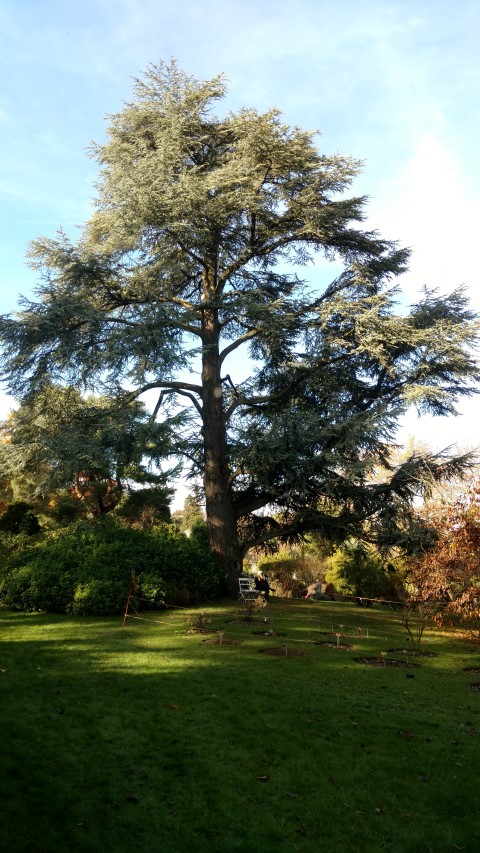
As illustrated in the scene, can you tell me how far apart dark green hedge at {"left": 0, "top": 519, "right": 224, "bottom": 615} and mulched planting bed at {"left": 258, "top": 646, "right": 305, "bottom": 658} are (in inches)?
169

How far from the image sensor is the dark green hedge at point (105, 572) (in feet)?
48.3

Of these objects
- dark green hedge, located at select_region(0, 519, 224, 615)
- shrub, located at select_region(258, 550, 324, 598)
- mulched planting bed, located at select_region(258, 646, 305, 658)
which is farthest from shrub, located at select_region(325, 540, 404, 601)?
mulched planting bed, located at select_region(258, 646, 305, 658)

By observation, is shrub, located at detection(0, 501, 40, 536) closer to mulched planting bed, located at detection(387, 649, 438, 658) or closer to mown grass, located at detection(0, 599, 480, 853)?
mown grass, located at detection(0, 599, 480, 853)

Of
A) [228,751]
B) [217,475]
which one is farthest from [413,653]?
[217,475]

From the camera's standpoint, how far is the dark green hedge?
14.7 m

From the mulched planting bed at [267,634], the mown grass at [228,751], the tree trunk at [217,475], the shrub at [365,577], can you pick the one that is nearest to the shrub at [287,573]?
the shrub at [365,577]

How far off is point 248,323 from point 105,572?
9056mm

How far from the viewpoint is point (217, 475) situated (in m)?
19.5

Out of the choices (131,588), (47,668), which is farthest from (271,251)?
(47,668)

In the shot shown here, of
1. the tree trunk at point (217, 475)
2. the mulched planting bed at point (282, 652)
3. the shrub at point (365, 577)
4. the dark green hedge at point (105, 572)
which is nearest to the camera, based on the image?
the mulched planting bed at point (282, 652)

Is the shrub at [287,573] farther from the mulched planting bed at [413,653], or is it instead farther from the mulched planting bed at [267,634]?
the mulched planting bed at [413,653]

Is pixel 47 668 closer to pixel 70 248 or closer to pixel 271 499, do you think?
pixel 271 499

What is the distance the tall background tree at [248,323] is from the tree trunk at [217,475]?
5 centimetres

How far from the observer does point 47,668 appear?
29.7 ft
